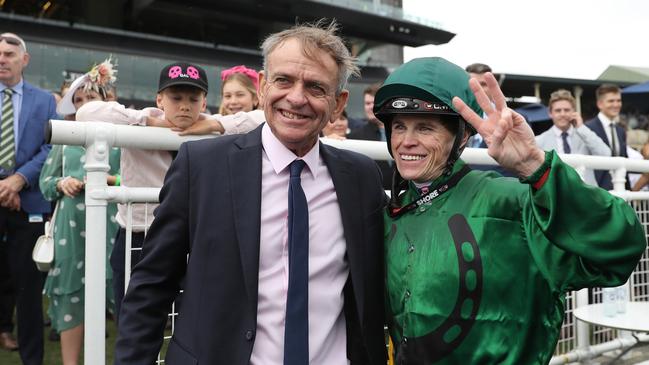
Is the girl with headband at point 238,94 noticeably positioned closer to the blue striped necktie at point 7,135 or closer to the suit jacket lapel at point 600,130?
the blue striped necktie at point 7,135

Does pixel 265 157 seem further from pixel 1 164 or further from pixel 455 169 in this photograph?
pixel 1 164

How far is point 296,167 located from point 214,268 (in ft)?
1.27

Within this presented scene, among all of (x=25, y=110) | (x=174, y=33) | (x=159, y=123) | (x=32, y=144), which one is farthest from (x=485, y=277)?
(x=174, y=33)

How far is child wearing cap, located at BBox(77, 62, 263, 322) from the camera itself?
7.75 feet

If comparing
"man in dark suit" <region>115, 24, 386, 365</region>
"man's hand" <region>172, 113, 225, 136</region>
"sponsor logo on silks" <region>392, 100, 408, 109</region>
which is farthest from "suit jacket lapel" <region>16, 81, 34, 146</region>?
"sponsor logo on silks" <region>392, 100, 408, 109</region>

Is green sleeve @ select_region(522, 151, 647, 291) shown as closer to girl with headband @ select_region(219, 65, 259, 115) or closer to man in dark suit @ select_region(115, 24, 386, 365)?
man in dark suit @ select_region(115, 24, 386, 365)

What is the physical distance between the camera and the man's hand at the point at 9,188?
3652 mm

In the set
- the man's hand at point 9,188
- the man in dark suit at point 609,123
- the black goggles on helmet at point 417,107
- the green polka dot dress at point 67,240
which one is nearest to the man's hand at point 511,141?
the black goggles on helmet at point 417,107

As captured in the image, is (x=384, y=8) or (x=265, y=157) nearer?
(x=265, y=157)

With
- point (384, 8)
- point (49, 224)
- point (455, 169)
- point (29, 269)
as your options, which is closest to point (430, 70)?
point (455, 169)

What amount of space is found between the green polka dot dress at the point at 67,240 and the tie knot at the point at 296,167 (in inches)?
81.4

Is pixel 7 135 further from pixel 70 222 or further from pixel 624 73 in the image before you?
pixel 624 73

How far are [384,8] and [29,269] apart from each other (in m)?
30.8

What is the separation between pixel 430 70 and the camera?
1723mm
